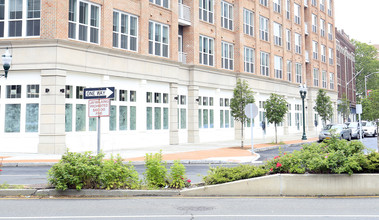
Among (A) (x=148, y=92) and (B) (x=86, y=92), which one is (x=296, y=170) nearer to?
(B) (x=86, y=92)

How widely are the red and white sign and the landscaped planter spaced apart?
470cm

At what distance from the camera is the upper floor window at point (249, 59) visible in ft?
119

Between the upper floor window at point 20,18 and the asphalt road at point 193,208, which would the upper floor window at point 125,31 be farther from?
the asphalt road at point 193,208

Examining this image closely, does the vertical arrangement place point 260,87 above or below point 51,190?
above

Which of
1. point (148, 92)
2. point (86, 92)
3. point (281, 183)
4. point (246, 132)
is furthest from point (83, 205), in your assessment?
point (246, 132)

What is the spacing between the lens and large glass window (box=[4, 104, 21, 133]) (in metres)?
20.5

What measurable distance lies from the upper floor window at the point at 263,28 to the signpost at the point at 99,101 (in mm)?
29294

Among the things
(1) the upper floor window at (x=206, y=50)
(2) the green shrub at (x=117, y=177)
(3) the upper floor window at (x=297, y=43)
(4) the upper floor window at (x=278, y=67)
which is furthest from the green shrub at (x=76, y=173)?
(3) the upper floor window at (x=297, y=43)

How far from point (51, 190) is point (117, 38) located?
644 inches

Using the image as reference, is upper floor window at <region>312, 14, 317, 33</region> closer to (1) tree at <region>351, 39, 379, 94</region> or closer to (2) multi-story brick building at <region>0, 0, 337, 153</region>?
(2) multi-story brick building at <region>0, 0, 337, 153</region>

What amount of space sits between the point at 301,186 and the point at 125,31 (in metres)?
18.4

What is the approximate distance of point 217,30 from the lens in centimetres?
3247

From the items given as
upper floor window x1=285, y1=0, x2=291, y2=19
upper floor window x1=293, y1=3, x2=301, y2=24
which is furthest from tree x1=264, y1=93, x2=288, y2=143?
upper floor window x1=293, y1=3, x2=301, y2=24

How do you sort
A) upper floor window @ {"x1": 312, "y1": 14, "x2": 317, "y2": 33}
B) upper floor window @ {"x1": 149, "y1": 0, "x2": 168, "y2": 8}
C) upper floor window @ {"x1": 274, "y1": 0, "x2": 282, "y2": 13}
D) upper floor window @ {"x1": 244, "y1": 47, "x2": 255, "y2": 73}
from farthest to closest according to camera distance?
1. upper floor window @ {"x1": 312, "y1": 14, "x2": 317, "y2": 33}
2. upper floor window @ {"x1": 274, "y1": 0, "x2": 282, "y2": 13}
3. upper floor window @ {"x1": 244, "y1": 47, "x2": 255, "y2": 73}
4. upper floor window @ {"x1": 149, "y1": 0, "x2": 168, "y2": 8}
